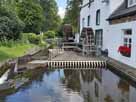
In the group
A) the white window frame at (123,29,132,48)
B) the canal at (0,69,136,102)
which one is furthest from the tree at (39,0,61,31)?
the canal at (0,69,136,102)

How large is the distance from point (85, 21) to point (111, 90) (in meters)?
24.7

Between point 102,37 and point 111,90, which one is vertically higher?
point 102,37

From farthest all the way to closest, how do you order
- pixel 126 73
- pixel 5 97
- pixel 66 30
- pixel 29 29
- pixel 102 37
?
1. pixel 29 29
2. pixel 66 30
3. pixel 102 37
4. pixel 126 73
5. pixel 5 97

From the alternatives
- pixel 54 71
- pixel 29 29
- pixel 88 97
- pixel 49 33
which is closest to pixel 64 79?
pixel 54 71

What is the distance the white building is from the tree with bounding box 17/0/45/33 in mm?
21096

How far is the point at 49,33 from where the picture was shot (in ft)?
215

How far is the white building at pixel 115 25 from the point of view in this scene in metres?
19.5

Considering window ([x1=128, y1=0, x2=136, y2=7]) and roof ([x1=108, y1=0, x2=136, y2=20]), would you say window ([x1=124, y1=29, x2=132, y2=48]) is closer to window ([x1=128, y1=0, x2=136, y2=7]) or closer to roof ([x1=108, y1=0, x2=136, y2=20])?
roof ([x1=108, y1=0, x2=136, y2=20])

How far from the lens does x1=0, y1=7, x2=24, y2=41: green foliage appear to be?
26.2m

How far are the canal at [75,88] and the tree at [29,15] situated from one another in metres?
35.6

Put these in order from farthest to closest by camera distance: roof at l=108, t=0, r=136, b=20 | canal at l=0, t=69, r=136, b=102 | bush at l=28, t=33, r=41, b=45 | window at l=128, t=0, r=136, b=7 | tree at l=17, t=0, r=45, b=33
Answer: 1. tree at l=17, t=0, r=45, b=33
2. bush at l=28, t=33, r=41, b=45
3. window at l=128, t=0, r=136, b=7
4. roof at l=108, t=0, r=136, b=20
5. canal at l=0, t=69, r=136, b=102

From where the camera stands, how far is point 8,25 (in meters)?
27.9

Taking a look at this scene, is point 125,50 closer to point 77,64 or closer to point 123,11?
point 123,11

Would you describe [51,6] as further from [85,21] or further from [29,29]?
[85,21]
